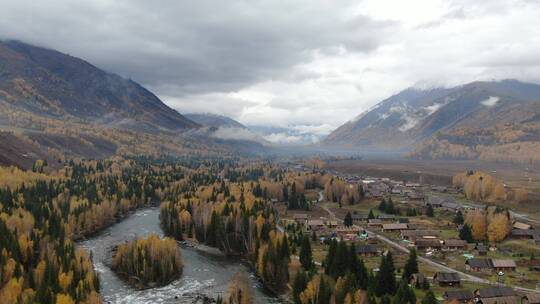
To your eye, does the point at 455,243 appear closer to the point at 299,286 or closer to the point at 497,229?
the point at 497,229

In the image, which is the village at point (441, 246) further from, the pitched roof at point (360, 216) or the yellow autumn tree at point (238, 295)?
the yellow autumn tree at point (238, 295)

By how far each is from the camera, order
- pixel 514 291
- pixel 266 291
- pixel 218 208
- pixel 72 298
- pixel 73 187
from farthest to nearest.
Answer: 1. pixel 73 187
2. pixel 218 208
3. pixel 266 291
4. pixel 514 291
5. pixel 72 298

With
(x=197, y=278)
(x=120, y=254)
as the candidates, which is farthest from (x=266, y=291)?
(x=120, y=254)

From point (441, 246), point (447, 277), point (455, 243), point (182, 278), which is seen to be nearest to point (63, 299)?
point (182, 278)

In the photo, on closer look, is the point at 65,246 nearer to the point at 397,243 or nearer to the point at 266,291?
the point at 266,291

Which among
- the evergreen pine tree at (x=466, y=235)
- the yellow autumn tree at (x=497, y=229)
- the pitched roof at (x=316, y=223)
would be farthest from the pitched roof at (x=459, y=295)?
the pitched roof at (x=316, y=223)

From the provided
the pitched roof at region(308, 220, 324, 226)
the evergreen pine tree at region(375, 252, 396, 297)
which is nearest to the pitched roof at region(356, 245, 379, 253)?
the evergreen pine tree at region(375, 252, 396, 297)
